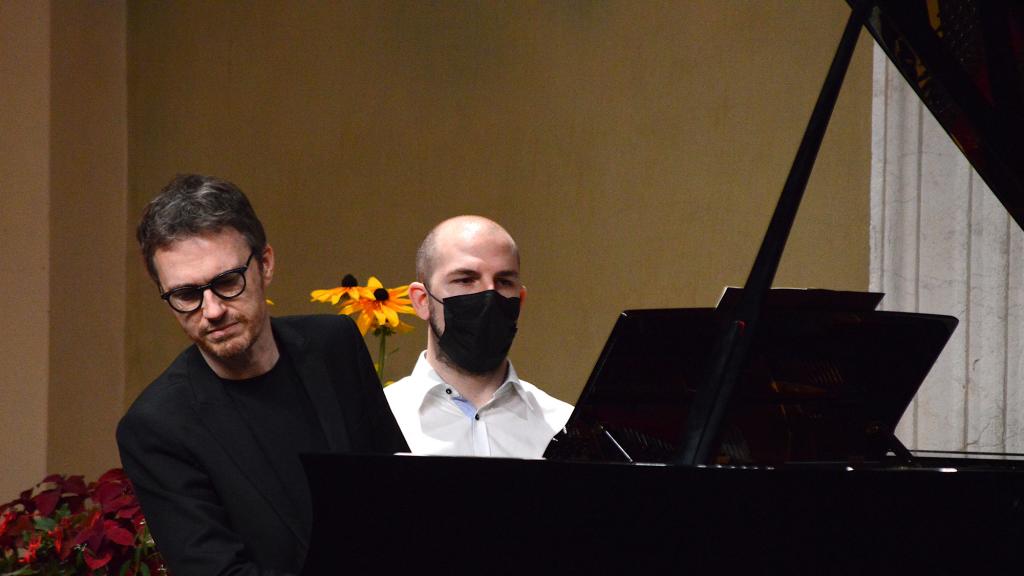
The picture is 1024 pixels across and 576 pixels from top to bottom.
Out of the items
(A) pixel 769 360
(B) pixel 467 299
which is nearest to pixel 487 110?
(B) pixel 467 299

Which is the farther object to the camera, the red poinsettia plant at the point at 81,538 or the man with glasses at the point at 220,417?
the red poinsettia plant at the point at 81,538

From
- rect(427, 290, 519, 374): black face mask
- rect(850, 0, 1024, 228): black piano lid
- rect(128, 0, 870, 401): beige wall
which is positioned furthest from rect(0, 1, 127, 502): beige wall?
rect(850, 0, 1024, 228): black piano lid

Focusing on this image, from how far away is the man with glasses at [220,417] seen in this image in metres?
1.87

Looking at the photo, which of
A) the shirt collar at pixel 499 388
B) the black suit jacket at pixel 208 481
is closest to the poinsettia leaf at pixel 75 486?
the black suit jacket at pixel 208 481

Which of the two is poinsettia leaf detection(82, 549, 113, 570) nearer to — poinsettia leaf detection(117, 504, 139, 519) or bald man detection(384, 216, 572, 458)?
poinsettia leaf detection(117, 504, 139, 519)

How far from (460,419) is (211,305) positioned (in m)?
0.96

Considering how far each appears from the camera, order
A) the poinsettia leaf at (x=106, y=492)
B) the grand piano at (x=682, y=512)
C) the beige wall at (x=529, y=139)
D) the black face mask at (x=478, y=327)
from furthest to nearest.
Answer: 1. the beige wall at (x=529, y=139)
2. the black face mask at (x=478, y=327)
3. the poinsettia leaf at (x=106, y=492)
4. the grand piano at (x=682, y=512)

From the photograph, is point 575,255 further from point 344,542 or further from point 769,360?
point 344,542

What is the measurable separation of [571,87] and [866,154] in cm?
103

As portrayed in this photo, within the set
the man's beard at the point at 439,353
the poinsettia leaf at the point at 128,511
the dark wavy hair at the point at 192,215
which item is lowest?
the poinsettia leaf at the point at 128,511

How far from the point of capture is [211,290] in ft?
6.29

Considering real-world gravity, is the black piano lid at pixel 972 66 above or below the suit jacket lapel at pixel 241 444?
above

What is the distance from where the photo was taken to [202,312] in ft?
6.24

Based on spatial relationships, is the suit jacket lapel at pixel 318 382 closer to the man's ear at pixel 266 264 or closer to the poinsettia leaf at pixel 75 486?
the man's ear at pixel 266 264
